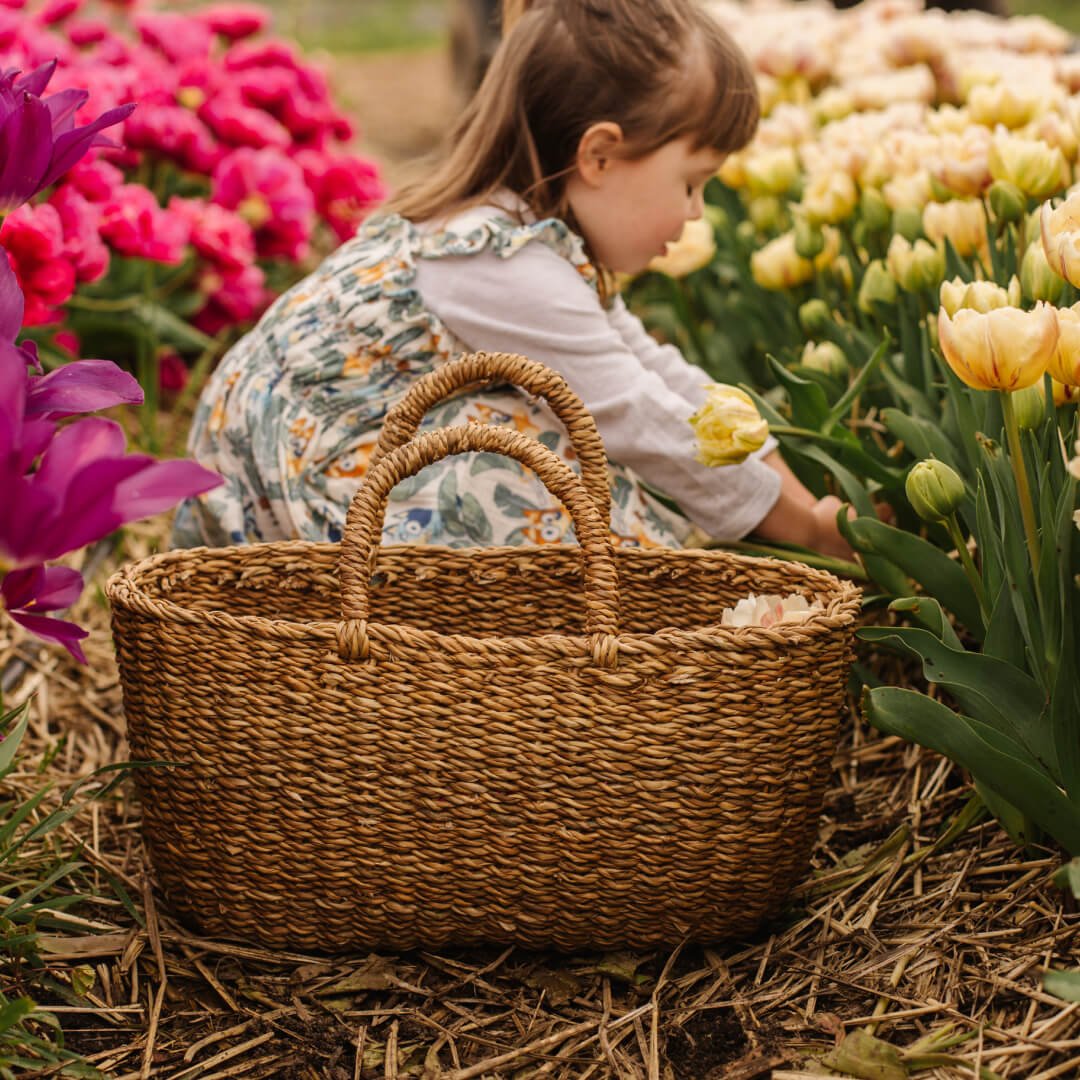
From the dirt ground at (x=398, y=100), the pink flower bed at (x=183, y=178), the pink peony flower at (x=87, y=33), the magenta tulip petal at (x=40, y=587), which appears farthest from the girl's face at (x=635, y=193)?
the dirt ground at (x=398, y=100)

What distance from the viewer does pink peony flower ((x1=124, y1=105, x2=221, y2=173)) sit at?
7.65ft

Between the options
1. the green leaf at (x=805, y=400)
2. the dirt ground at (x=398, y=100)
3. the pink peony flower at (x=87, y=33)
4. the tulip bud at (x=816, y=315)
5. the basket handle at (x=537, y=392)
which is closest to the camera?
the basket handle at (x=537, y=392)

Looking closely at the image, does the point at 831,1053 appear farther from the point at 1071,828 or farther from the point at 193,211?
the point at 193,211

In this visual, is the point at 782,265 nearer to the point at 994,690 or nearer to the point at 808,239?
the point at 808,239

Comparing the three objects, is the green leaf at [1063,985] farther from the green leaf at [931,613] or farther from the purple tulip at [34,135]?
the purple tulip at [34,135]

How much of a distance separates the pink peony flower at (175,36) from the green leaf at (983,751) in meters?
2.13

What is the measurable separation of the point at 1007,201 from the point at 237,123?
152 centimetres

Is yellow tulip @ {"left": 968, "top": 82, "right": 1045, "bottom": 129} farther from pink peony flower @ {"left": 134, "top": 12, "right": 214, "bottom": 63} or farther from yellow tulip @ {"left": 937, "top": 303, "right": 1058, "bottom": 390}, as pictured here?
pink peony flower @ {"left": 134, "top": 12, "right": 214, "bottom": 63}

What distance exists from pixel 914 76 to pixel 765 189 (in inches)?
22.8

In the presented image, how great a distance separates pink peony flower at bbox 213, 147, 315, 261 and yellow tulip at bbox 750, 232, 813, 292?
3.13 ft

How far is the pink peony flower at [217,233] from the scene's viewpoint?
2248 mm

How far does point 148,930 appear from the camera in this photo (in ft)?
4.23

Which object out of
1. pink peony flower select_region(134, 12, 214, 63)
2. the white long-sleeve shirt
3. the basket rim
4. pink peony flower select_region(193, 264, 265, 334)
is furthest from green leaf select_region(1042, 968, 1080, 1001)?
pink peony flower select_region(134, 12, 214, 63)

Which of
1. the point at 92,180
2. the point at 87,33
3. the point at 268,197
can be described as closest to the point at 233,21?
the point at 87,33
